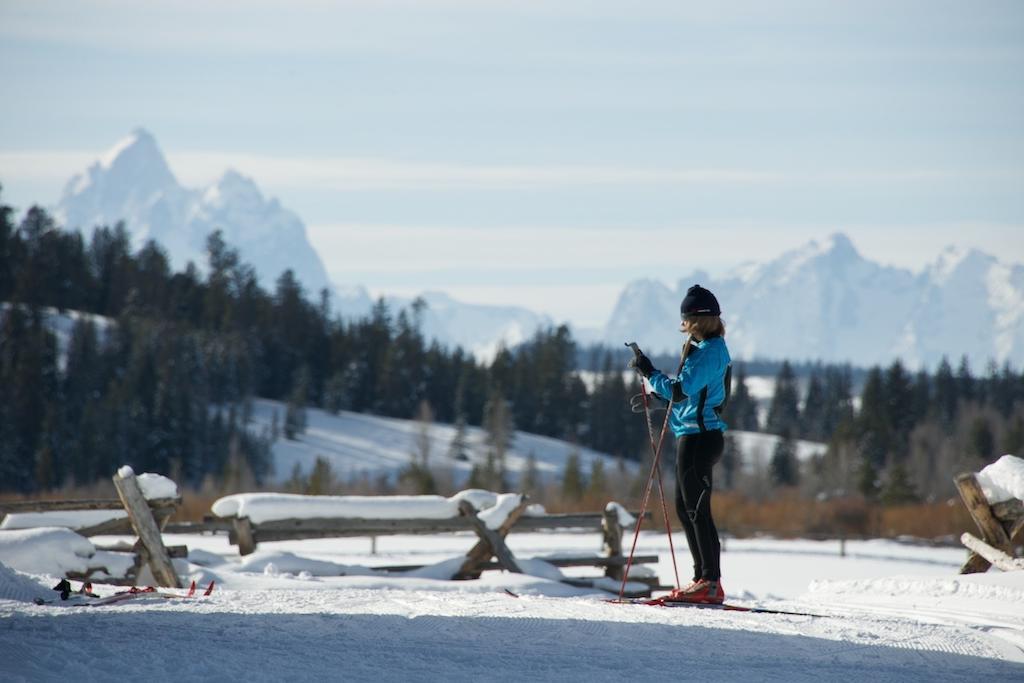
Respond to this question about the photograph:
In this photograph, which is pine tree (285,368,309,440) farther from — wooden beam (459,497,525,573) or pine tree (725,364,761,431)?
wooden beam (459,497,525,573)

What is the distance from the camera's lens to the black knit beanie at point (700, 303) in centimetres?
866

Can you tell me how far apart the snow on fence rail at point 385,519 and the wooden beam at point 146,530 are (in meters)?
1.62

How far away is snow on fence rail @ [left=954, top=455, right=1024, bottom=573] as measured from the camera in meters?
10.3

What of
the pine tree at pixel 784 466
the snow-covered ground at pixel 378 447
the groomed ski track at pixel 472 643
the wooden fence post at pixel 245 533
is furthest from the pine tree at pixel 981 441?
the groomed ski track at pixel 472 643

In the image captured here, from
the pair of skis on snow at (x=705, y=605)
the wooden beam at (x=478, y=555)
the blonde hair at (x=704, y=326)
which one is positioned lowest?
the wooden beam at (x=478, y=555)

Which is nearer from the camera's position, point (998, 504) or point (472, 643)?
point (472, 643)

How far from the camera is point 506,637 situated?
737cm

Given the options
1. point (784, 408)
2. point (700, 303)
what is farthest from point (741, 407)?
point (700, 303)

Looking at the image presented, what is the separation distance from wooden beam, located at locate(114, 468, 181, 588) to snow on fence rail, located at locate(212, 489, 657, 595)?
5.31ft

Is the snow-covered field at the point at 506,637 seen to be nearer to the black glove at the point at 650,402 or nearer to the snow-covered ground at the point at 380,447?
the black glove at the point at 650,402

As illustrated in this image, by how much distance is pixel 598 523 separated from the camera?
1599 centimetres

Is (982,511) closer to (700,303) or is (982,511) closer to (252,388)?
(700,303)

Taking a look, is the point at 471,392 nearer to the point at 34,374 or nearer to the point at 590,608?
the point at 34,374

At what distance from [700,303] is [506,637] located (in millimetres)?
2701
